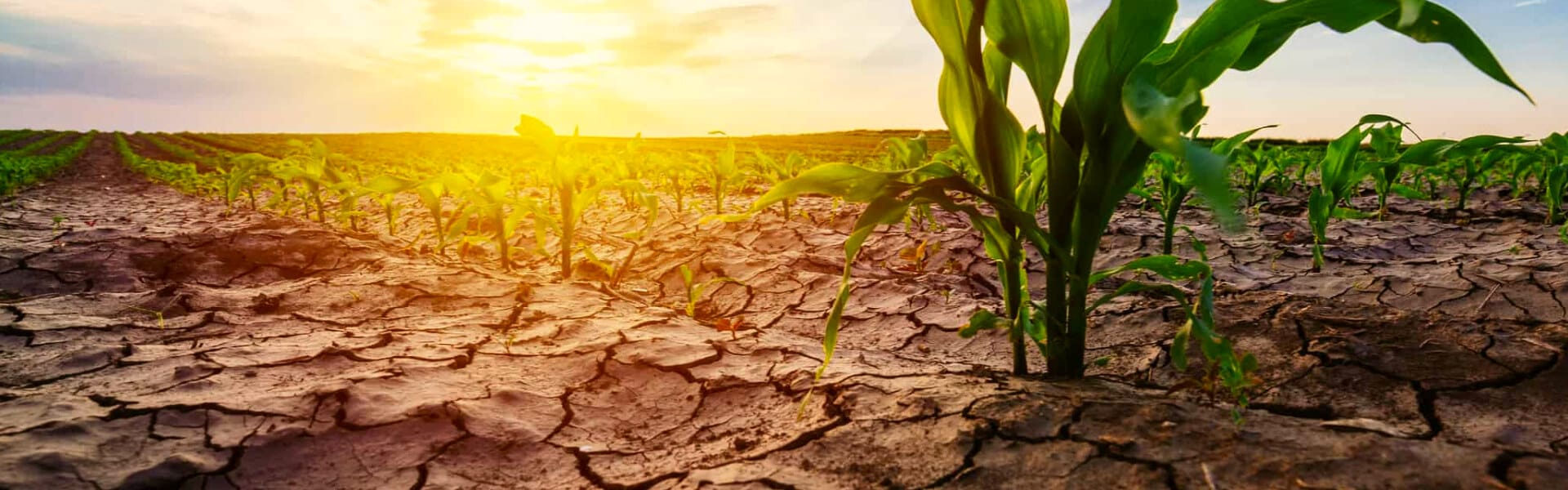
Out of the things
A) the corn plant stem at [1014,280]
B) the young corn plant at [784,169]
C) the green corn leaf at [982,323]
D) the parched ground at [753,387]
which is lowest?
the parched ground at [753,387]

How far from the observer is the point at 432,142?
24703 mm

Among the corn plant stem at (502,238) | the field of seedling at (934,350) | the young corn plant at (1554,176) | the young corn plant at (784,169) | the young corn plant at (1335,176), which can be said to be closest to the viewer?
the field of seedling at (934,350)

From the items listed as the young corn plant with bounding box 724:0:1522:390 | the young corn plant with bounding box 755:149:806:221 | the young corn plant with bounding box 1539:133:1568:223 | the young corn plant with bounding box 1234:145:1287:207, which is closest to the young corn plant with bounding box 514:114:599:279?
the young corn plant with bounding box 755:149:806:221

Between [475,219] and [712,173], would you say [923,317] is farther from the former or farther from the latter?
[475,219]

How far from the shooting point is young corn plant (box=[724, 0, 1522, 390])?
1.08m

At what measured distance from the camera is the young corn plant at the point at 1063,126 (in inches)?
42.6

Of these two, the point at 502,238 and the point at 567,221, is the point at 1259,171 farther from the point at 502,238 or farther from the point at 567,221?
the point at 502,238

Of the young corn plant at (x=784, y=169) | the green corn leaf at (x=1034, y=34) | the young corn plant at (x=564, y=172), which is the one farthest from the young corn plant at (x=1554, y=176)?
the young corn plant at (x=564, y=172)

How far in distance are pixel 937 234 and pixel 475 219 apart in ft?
8.82

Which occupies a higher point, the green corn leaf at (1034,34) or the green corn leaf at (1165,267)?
the green corn leaf at (1034,34)

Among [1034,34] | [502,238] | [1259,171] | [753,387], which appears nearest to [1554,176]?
[1259,171]

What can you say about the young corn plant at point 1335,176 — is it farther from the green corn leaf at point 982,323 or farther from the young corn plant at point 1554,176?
the green corn leaf at point 982,323

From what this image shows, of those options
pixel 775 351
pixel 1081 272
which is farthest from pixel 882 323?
pixel 1081 272

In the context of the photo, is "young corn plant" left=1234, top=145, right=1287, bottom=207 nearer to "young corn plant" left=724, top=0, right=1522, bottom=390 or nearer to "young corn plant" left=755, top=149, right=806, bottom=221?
"young corn plant" left=755, top=149, right=806, bottom=221
